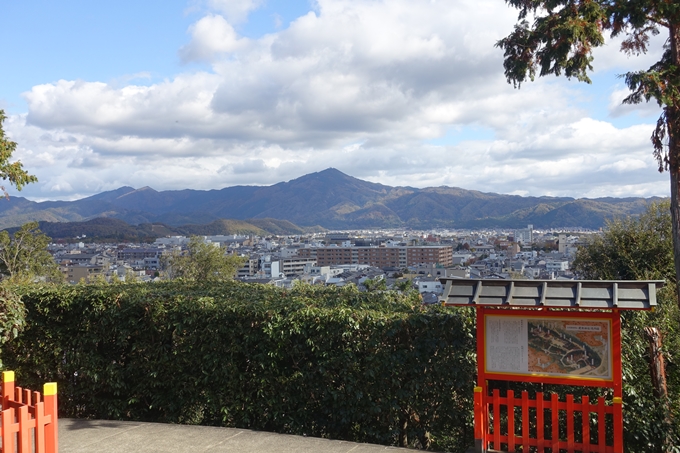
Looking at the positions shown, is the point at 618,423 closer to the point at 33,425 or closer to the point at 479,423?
the point at 479,423

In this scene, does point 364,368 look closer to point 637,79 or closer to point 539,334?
point 539,334

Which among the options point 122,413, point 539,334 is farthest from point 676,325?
point 122,413

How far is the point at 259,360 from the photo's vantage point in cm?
643

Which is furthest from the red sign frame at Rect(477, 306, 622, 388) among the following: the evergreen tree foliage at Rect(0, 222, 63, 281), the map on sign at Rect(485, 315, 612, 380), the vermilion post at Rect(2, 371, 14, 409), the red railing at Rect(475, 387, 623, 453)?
the evergreen tree foliage at Rect(0, 222, 63, 281)

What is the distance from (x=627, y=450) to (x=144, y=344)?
552cm

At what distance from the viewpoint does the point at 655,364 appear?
18.4ft

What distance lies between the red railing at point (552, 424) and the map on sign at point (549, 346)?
241 mm

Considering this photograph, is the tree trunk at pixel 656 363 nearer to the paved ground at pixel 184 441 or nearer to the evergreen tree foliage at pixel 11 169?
the paved ground at pixel 184 441

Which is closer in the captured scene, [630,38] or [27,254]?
[630,38]

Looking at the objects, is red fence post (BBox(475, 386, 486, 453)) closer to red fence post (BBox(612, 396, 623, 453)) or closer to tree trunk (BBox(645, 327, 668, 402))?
red fence post (BBox(612, 396, 623, 453))

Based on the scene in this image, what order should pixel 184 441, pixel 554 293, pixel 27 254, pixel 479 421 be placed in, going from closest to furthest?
pixel 554 293 → pixel 479 421 → pixel 184 441 → pixel 27 254

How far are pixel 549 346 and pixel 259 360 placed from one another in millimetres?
3129

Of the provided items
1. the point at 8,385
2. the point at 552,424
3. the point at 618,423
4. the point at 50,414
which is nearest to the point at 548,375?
the point at 552,424

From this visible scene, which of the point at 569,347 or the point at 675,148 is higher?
the point at 675,148
